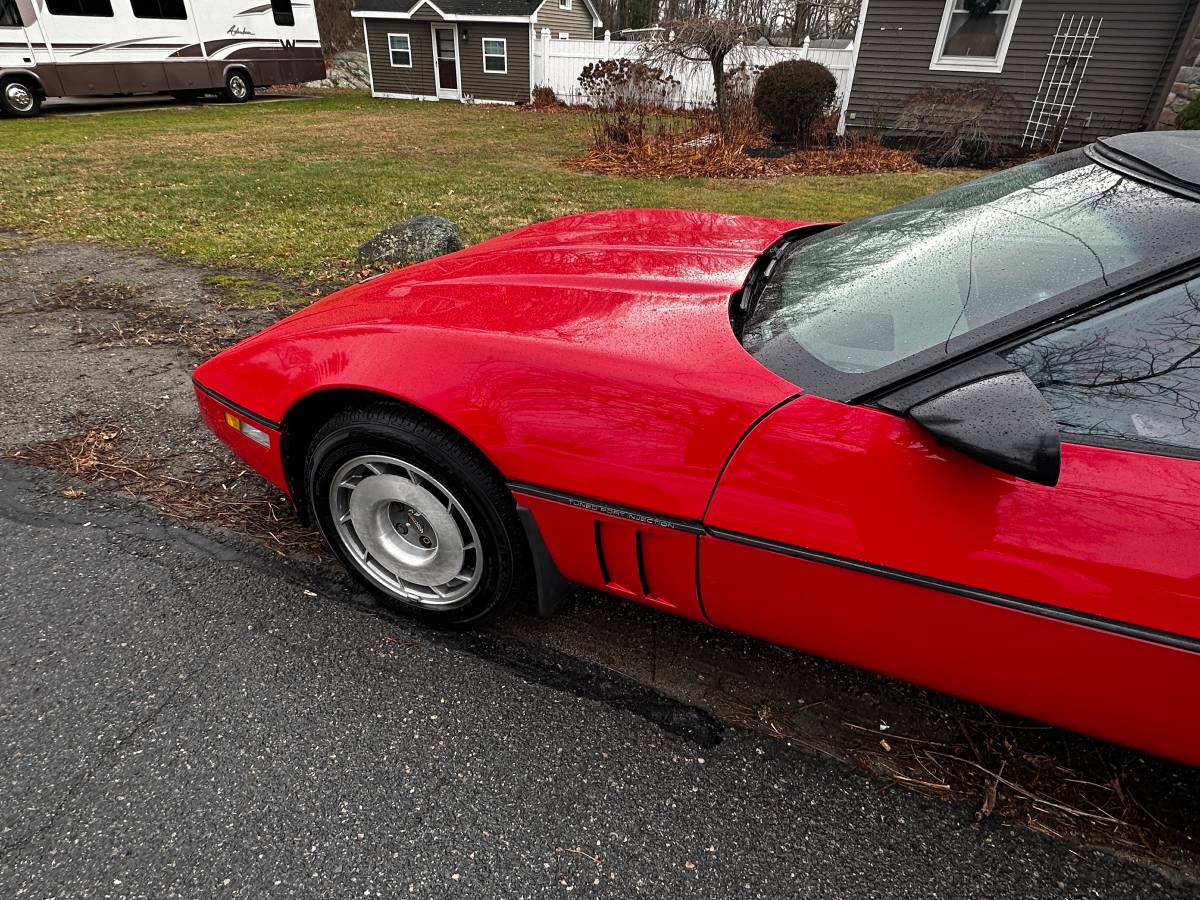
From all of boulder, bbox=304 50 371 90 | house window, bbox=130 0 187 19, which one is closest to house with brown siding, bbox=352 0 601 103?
boulder, bbox=304 50 371 90

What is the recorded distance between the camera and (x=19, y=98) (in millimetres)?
14469

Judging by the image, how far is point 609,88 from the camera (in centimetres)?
1156

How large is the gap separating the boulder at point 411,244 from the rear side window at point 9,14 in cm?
1495

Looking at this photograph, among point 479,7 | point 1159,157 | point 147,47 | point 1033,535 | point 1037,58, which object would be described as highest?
point 479,7

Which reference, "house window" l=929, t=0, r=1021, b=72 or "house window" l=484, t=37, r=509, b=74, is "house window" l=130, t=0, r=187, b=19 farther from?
"house window" l=929, t=0, r=1021, b=72

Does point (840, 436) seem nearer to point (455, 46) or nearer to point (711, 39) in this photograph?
A: point (711, 39)

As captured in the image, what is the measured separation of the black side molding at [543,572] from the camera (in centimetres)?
171

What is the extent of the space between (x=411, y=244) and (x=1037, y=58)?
1163 centimetres

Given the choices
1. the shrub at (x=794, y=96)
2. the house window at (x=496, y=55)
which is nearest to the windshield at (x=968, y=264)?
the shrub at (x=794, y=96)

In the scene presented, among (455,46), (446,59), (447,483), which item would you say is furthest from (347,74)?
(447,483)

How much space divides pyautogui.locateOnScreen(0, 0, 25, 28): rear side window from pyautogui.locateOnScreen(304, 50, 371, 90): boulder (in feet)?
40.7

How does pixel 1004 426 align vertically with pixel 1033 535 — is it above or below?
above

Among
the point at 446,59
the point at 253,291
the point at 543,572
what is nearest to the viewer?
the point at 543,572

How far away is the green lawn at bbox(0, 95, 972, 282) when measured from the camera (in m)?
6.11
